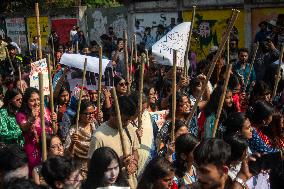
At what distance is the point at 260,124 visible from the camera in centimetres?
505

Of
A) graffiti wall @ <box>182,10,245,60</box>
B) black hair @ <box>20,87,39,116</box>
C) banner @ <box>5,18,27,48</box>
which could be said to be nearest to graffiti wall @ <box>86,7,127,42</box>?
graffiti wall @ <box>182,10,245,60</box>

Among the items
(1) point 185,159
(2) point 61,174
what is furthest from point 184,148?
(2) point 61,174

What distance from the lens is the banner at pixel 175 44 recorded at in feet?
21.2

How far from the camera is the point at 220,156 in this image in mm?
3291

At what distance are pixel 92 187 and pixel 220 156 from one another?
89cm

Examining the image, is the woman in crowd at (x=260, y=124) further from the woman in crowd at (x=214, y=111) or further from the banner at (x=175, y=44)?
the banner at (x=175, y=44)

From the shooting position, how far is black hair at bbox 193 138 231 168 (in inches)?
129

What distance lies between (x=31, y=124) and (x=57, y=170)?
1.65 metres

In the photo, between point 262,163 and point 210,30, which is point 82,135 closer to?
point 262,163

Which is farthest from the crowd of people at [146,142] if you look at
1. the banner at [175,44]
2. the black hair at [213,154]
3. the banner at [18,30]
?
the banner at [18,30]

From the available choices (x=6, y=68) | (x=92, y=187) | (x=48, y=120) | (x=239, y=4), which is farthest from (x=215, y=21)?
(x=92, y=187)

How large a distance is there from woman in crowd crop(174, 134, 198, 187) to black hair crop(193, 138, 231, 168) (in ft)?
2.36

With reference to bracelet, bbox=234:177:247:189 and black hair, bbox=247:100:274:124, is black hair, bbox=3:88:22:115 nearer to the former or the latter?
black hair, bbox=247:100:274:124

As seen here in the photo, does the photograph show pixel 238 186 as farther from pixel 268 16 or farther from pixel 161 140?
pixel 268 16
